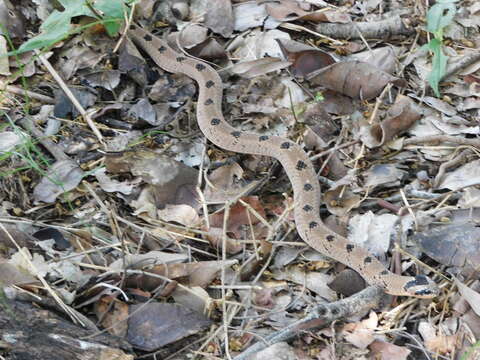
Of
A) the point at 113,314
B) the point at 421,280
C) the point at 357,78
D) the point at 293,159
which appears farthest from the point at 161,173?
the point at 421,280

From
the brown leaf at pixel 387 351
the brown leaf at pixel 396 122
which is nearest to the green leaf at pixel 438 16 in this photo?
the brown leaf at pixel 396 122

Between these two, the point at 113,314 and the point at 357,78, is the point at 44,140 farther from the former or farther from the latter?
the point at 357,78

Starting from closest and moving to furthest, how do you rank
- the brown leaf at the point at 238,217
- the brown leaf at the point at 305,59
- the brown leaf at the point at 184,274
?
the brown leaf at the point at 184,274, the brown leaf at the point at 238,217, the brown leaf at the point at 305,59

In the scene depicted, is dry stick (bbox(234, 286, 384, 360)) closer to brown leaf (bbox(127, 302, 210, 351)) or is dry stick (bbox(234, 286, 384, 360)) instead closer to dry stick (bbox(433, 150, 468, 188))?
brown leaf (bbox(127, 302, 210, 351))

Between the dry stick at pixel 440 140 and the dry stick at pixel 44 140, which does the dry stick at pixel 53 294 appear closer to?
the dry stick at pixel 44 140

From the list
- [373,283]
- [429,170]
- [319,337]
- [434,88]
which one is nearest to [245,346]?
[319,337]

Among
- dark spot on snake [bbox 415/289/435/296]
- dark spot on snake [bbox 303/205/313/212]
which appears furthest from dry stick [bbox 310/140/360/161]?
dark spot on snake [bbox 415/289/435/296]
